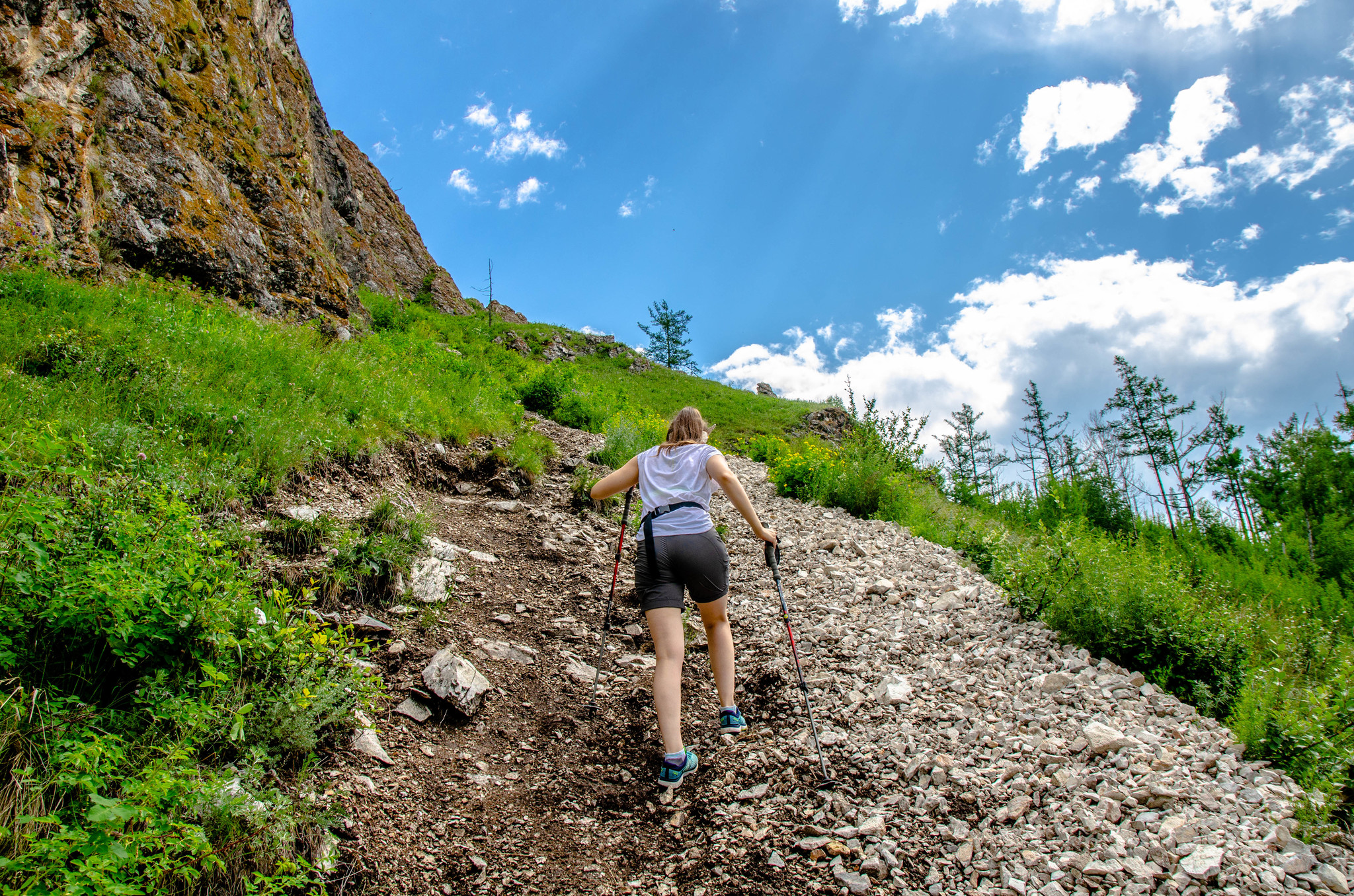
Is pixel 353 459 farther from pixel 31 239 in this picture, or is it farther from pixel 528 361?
pixel 528 361

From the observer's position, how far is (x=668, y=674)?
4.01 meters

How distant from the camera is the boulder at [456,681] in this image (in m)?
4.41

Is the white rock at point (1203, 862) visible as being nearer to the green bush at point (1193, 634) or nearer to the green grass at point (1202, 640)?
the green grass at point (1202, 640)

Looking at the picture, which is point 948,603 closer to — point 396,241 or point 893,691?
point 893,691

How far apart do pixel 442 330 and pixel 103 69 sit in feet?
34.4

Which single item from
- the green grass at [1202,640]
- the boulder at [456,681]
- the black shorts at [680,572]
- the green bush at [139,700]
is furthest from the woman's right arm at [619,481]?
the green grass at [1202,640]

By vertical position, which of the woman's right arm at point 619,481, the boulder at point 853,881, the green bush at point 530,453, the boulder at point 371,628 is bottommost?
the boulder at point 853,881

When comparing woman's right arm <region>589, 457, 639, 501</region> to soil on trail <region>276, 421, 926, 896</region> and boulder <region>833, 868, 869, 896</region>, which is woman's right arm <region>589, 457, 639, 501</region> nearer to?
soil on trail <region>276, 421, 926, 896</region>

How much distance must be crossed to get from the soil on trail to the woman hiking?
0.35 m

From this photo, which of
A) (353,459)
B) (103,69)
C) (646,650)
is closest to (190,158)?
(103,69)

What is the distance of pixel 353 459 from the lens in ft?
22.4

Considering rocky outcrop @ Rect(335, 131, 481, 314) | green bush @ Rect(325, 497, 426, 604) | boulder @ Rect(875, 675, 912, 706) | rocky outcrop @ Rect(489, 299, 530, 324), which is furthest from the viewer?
rocky outcrop @ Rect(489, 299, 530, 324)

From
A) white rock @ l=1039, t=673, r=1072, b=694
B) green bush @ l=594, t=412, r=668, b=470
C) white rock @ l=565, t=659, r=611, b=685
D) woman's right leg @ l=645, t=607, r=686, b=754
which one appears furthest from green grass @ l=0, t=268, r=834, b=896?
white rock @ l=1039, t=673, r=1072, b=694

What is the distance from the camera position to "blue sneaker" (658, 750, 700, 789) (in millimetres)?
3955
